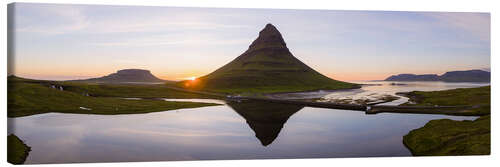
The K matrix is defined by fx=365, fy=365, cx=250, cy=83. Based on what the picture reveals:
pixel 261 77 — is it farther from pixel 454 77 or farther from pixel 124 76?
pixel 454 77

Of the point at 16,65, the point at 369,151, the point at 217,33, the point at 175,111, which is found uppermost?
the point at 217,33

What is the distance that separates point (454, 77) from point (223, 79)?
16.1m

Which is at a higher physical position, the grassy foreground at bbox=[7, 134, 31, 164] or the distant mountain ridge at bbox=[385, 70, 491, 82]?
the distant mountain ridge at bbox=[385, 70, 491, 82]

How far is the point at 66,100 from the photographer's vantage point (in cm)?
2242

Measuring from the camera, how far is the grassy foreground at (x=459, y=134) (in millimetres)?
21812

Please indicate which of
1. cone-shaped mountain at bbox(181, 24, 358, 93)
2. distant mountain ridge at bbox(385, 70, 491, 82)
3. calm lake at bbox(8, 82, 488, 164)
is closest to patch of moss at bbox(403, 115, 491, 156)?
calm lake at bbox(8, 82, 488, 164)

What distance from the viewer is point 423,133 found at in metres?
23.1

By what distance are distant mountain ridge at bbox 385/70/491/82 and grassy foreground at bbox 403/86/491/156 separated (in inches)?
25.7

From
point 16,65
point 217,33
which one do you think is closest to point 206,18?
point 217,33

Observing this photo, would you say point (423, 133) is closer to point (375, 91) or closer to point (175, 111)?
point (375, 91)

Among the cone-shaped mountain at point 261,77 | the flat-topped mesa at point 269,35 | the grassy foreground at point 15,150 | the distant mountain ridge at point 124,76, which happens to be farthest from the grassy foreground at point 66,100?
the flat-topped mesa at point 269,35

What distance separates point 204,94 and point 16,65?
1286 centimetres

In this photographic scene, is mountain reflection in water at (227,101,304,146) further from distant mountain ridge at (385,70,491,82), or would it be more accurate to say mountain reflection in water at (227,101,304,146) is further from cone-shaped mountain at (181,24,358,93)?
distant mountain ridge at (385,70,491,82)

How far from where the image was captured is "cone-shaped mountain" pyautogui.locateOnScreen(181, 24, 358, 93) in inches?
1058
